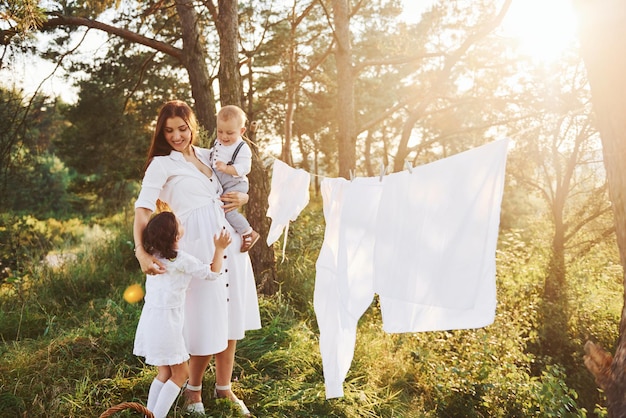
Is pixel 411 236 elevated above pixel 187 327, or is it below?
above

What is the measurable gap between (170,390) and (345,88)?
7181 mm

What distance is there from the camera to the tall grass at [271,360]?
3.24 m

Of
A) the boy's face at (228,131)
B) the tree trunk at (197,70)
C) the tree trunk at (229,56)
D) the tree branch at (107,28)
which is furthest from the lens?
the tree trunk at (197,70)

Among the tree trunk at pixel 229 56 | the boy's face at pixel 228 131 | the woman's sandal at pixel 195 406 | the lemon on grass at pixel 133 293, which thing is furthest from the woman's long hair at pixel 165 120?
the lemon on grass at pixel 133 293

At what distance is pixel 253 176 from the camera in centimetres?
519

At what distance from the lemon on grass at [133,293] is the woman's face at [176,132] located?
115 inches

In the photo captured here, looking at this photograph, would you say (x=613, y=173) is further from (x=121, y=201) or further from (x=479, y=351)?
(x=121, y=201)

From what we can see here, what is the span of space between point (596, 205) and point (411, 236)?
378 inches

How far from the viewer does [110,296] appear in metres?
5.32

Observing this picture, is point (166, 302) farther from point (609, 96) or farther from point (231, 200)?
point (609, 96)

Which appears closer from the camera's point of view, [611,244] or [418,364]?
[418,364]

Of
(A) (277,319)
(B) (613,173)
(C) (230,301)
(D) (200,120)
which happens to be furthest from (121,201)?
(B) (613,173)

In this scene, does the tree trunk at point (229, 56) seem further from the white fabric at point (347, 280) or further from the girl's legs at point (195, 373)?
the girl's legs at point (195, 373)

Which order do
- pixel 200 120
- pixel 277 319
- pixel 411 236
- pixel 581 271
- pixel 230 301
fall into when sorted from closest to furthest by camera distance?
pixel 411 236 → pixel 230 301 → pixel 277 319 → pixel 200 120 → pixel 581 271
